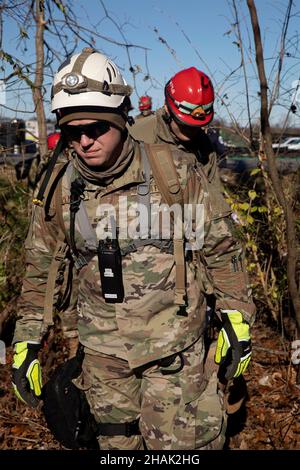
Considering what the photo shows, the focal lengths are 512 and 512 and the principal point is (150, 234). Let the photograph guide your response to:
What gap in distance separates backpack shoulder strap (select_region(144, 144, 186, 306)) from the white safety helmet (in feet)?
0.90

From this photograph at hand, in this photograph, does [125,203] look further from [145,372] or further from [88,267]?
[145,372]

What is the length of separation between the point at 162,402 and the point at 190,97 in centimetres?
226

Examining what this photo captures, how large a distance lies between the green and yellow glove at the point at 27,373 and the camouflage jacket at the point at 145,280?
52 mm

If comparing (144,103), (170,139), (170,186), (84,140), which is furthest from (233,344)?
(144,103)

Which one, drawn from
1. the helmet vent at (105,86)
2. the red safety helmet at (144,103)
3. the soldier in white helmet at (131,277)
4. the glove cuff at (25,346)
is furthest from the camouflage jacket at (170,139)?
the red safety helmet at (144,103)

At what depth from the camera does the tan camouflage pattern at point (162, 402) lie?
7.89 ft

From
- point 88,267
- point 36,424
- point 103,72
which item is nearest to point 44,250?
point 88,267

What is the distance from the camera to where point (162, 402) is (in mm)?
2408

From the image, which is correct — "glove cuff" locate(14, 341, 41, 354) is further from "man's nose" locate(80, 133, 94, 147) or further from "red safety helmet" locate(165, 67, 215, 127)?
"red safety helmet" locate(165, 67, 215, 127)

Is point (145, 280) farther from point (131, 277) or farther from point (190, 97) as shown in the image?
point (190, 97)

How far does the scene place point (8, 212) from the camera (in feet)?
16.1

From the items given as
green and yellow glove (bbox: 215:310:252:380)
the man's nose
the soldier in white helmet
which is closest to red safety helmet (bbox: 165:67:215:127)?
the soldier in white helmet

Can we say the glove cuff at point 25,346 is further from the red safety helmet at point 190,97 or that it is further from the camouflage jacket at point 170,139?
the red safety helmet at point 190,97

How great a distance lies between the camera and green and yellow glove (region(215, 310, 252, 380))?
2.36m
